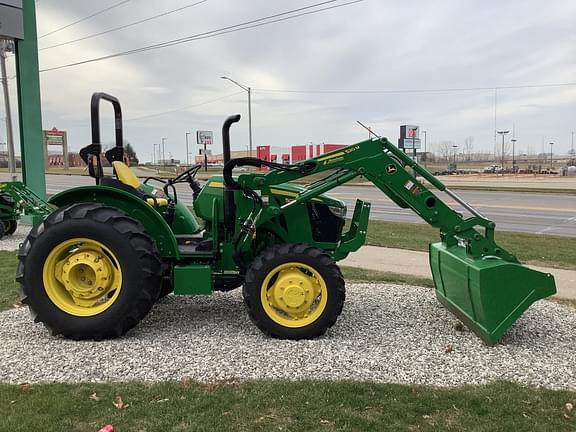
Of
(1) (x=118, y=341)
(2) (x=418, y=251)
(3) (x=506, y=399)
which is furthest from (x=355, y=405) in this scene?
(2) (x=418, y=251)

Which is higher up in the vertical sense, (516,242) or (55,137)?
(55,137)

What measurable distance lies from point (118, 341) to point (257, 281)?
1409 millimetres

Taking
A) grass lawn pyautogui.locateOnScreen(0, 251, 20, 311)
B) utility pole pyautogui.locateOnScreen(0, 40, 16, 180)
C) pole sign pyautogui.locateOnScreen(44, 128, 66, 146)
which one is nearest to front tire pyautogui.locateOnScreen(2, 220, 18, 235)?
grass lawn pyautogui.locateOnScreen(0, 251, 20, 311)

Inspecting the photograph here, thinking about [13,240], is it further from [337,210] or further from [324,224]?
[337,210]

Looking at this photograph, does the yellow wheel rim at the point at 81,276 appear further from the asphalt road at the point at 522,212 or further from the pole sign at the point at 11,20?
the pole sign at the point at 11,20

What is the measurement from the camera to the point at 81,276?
5.07 meters

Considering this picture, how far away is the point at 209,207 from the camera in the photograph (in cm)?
562

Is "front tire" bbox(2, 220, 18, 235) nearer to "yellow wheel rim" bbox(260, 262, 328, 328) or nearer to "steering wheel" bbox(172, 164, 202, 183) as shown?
"steering wheel" bbox(172, 164, 202, 183)

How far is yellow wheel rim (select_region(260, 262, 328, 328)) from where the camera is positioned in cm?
499

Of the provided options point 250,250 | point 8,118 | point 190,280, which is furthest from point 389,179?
point 8,118

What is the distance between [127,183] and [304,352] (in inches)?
101

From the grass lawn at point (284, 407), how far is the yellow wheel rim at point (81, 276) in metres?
1.11

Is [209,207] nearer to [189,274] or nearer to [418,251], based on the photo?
[189,274]

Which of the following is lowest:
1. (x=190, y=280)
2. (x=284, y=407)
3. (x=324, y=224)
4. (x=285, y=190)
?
(x=284, y=407)
